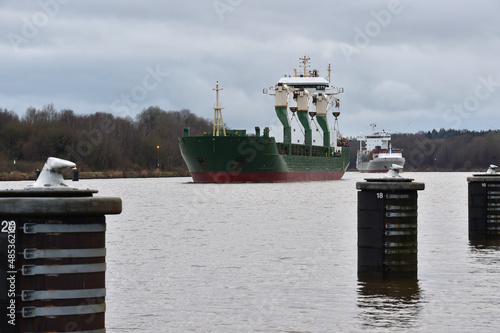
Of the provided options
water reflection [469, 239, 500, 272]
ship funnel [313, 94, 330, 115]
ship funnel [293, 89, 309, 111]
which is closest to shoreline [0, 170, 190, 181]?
ship funnel [293, 89, 309, 111]

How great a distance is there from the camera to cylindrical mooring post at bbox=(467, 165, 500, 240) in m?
19.3

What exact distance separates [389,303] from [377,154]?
545ft

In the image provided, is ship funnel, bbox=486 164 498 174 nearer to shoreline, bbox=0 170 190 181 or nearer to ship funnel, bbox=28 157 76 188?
ship funnel, bbox=28 157 76 188

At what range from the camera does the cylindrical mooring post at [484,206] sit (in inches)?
759

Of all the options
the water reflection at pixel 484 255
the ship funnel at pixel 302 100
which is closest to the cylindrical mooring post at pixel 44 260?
the water reflection at pixel 484 255

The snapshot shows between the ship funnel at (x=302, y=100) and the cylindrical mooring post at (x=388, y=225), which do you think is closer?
the cylindrical mooring post at (x=388, y=225)

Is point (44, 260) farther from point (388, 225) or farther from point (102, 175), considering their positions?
point (102, 175)

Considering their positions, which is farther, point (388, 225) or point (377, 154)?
point (377, 154)

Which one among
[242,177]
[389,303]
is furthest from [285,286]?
[242,177]

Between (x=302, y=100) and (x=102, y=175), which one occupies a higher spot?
(x=302, y=100)

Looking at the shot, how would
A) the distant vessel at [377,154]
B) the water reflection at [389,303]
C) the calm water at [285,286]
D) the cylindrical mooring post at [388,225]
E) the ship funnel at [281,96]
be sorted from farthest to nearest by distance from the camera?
the distant vessel at [377,154]
the ship funnel at [281,96]
the cylindrical mooring post at [388,225]
the calm water at [285,286]
the water reflection at [389,303]

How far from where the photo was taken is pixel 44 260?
5871 millimetres

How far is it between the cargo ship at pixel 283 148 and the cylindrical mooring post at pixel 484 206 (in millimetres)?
57040

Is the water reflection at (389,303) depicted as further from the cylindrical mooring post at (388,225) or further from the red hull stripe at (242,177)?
the red hull stripe at (242,177)
